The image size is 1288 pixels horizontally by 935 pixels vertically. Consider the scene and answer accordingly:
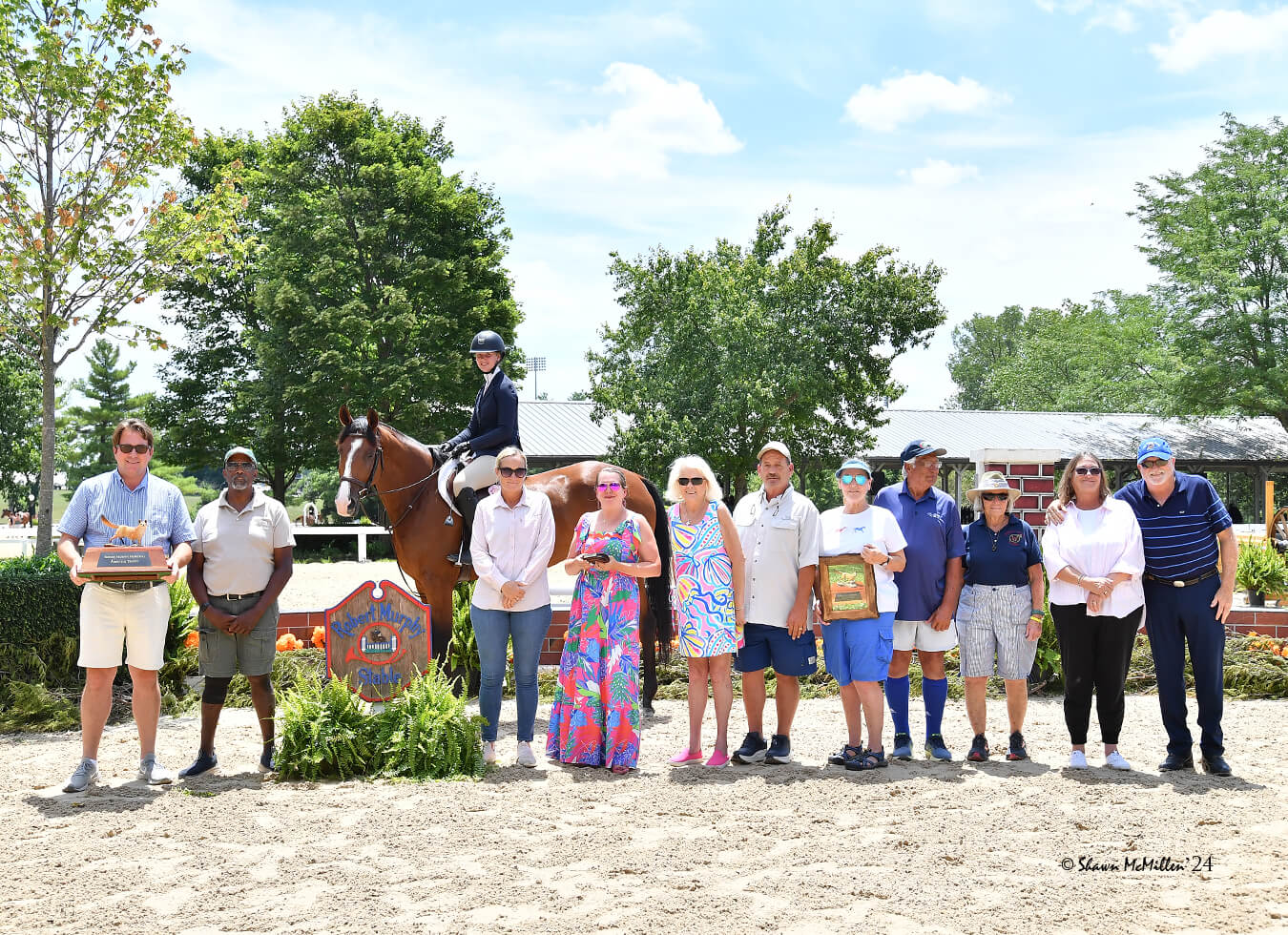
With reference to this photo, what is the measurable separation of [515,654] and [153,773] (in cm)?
217

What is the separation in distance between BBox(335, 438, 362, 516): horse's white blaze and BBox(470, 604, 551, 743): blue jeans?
1709mm

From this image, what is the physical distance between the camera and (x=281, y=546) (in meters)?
6.21

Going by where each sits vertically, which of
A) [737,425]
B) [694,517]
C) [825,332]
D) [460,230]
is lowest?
[694,517]

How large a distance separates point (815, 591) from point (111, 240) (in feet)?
26.3

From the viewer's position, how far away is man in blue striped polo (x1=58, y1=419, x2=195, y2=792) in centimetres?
579

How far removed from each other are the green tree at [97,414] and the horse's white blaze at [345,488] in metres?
47.9

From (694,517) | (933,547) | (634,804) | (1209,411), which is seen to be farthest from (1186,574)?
(1209,411)

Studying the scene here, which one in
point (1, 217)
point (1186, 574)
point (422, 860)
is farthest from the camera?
point (1, 217)

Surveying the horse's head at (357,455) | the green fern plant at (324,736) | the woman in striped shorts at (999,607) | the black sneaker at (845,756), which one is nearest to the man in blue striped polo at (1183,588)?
the woman in striped shorts at (999,607)

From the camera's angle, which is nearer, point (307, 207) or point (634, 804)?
point (634, 804)

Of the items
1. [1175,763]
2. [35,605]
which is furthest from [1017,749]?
[35,605]

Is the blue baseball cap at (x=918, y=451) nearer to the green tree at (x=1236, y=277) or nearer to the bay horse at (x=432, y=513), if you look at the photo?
the bay horse at (x=432, y=513)

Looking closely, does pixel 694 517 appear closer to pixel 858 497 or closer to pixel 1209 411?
pixel 858 497

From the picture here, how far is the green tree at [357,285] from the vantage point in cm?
2745
